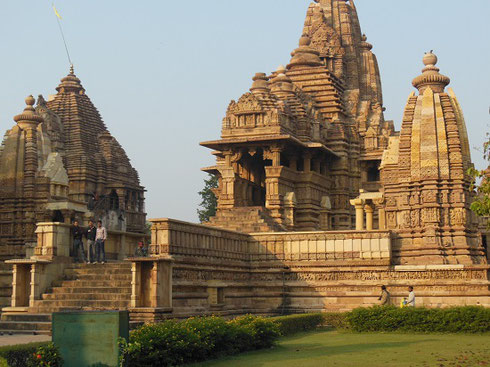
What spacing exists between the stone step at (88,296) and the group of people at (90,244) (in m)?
2.28

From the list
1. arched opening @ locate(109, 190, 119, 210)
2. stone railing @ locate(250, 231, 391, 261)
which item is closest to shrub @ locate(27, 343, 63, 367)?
stone railing @ locate(250, 231, 391, 261)

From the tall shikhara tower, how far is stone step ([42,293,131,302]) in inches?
408

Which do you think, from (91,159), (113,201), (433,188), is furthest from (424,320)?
(113,201)

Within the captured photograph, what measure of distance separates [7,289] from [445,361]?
49.3ft

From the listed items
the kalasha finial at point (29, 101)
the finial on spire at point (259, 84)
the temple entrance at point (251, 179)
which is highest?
the finial on spire at point (259, 84)

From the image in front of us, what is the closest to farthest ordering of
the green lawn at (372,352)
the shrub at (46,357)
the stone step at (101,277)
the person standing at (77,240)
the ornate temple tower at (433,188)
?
1. the shrub at (46,357)
2. the green lawn at (372,352)
3. the stone step at (101,277)
4. the person standing at (77,240)
5. the ornate temple tower at (433,188)

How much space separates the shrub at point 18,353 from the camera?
38.2 feet

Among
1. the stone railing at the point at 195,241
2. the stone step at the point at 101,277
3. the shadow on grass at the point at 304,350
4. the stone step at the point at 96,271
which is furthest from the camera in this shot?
the stone step at the point at 96,271

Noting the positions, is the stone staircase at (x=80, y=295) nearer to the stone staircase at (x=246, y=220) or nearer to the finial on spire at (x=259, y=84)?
the stone staircase at (x=246, y=220)

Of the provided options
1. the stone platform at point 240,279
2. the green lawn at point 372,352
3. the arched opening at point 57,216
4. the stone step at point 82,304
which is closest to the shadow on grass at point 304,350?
the green lawn at point 372,352

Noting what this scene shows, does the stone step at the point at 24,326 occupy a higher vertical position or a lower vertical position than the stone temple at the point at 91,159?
lower

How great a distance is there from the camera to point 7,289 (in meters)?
23.9

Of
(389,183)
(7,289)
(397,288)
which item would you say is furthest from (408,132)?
(7,289)

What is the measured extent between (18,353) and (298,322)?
31.1 ft
